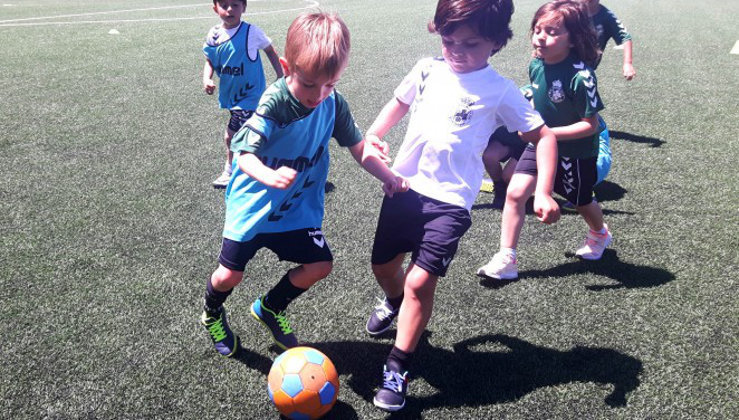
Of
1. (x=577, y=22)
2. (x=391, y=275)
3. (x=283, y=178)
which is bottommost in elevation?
(x=391, y=275)

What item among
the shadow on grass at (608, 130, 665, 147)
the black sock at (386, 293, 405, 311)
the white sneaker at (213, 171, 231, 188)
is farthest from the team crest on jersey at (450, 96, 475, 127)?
the shadow on grass at (608, 130, 665, 147)

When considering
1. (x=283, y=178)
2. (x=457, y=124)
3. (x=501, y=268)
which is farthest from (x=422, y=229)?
(x=501, y=268)

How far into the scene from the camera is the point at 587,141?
423cm

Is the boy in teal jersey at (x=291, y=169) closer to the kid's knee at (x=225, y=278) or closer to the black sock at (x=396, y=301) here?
the kid's knee at (x=225, y=278)

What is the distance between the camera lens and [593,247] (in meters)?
4.46

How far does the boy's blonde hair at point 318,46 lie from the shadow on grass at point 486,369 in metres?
1.62

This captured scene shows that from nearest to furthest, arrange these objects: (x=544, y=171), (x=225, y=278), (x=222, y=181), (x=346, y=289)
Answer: (x=544, y=171) < (x=225, y=278) < (x=346, y=289) < (x=222, y=181)

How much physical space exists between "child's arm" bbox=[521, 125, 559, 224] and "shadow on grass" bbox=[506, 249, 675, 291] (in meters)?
1.29

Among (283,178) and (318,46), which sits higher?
(318,46)

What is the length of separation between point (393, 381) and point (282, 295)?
0.78 metres

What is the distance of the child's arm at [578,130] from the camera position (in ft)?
13.2

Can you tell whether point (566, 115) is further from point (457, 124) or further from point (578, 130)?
point (457, 124)

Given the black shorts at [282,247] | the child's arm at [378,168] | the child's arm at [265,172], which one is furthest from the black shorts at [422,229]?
the child's arm at [265,172]

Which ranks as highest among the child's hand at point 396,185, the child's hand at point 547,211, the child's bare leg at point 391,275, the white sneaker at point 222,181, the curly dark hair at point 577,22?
the curly dark hair at point 577,22
